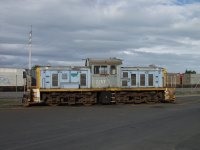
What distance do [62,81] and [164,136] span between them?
20486 millimetres

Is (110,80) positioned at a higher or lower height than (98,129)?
higher

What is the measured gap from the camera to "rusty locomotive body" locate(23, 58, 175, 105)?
107 feet

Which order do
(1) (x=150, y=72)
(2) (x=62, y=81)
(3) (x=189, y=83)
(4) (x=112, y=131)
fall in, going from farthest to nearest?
(3) (x=189, y=83)
(1) (x=150, y=72)
(2) (x=62, y=81)
(4) (x=112, y=131)

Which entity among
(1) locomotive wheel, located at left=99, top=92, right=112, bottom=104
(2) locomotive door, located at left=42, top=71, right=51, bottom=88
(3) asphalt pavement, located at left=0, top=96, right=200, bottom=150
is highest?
(2) locomotive door, located at left=42, top=71, right=51, bottom=88

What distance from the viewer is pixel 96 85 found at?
1330 inches

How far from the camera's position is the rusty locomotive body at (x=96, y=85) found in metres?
32.5

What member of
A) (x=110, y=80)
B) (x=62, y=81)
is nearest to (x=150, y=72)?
(x=110, y=80)

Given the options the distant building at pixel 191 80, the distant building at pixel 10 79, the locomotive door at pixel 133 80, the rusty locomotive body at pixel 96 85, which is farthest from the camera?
the distant building at pixel 191 80

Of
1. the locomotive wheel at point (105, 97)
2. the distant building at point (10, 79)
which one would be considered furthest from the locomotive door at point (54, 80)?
the distant building at point (10, 79)

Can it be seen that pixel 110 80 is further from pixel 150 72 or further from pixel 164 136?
pixel 164 136

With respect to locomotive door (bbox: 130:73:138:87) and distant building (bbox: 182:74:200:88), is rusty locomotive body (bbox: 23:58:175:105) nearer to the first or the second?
locomotive door (bbox: 130:73:138:87)

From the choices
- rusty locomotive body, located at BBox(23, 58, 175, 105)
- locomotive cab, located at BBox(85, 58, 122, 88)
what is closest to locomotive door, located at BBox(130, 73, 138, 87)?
rusty locomotive body, located at BBox(23, 58, 175, 105)

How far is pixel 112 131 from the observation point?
14.9 metres

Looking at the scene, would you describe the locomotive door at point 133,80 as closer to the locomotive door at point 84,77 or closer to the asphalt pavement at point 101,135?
the locomotive door at point 84,77
